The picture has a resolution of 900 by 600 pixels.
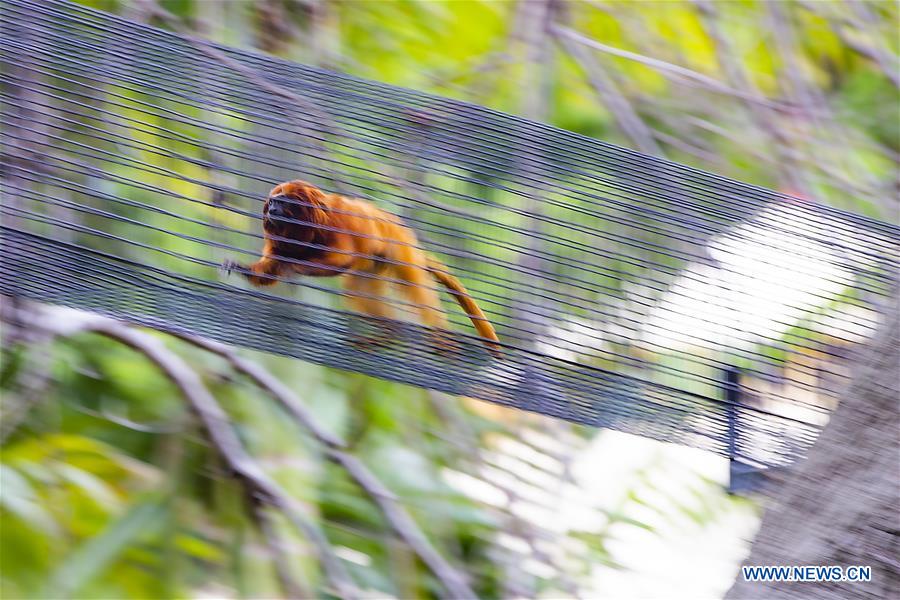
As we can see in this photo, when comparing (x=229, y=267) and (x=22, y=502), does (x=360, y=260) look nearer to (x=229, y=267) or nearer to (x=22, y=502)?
(x=229, y=267)

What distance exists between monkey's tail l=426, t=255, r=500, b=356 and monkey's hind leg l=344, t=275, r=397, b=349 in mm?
85

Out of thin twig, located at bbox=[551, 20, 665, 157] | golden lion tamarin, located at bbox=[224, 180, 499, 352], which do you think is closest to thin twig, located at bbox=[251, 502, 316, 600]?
golden lion tamarin, located at bbox=[224, 180, 499, 352]

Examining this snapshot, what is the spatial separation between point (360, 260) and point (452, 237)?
21cm

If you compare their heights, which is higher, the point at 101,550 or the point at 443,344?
the point at 443,344

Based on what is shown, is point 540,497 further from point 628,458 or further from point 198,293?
point 198,293

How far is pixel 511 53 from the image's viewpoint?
9.14ft

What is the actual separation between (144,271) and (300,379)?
121cm

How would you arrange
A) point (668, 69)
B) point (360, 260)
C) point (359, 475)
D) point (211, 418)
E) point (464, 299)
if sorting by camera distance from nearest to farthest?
1. point (464, 299)
2. point (360, 260)
3. point (211, 418)
4. point (359, 475)
5. point (668, 69)

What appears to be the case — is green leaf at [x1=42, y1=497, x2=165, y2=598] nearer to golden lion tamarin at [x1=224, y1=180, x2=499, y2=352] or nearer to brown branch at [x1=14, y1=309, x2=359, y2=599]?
brown branch at [x1=14, y1=309, x2=359, y2=599]

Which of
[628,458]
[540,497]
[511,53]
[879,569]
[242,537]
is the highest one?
[511,53]

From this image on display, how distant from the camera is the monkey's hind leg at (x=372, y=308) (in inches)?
60.1

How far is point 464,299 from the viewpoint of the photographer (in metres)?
1.62

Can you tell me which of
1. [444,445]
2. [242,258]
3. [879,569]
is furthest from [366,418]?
[879,569]

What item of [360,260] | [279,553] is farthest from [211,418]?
[360,260]
